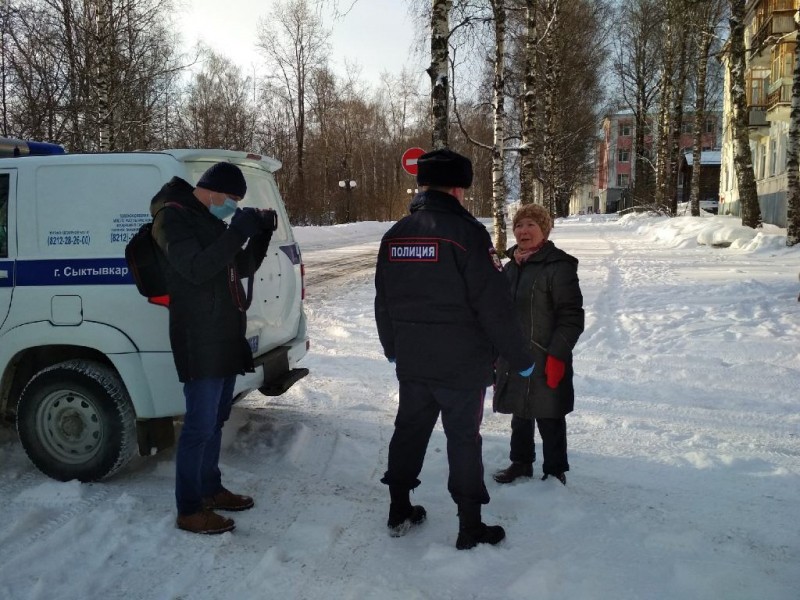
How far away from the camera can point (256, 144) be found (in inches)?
1563

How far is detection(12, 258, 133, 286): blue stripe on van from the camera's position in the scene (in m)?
3.72

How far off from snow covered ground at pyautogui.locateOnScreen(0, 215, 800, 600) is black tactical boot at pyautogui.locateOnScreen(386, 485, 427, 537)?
6 cm

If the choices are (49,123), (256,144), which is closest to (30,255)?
(49,123)

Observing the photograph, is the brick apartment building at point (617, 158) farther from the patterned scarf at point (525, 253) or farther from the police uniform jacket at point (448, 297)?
the police uniform jacket at point (448, 297)

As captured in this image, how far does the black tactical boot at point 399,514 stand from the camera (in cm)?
326

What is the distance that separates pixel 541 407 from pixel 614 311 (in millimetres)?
5930

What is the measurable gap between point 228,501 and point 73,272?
1628mm

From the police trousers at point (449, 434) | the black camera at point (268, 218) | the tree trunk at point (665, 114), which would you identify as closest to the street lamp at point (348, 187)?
the tree trunk at point (665, 114)

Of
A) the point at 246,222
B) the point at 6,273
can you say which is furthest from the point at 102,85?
the point at 246,222

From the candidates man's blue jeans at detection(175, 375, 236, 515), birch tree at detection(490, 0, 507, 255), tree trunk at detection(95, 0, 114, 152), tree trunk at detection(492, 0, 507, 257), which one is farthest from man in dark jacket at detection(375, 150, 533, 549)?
tree trunk at detection(95, 0, 114, 152)

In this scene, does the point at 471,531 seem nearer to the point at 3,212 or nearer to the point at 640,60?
the point at 3,212

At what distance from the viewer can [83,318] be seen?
12.2 ft

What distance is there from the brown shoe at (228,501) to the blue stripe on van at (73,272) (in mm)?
1319

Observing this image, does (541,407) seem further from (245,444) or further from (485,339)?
(245,444)
